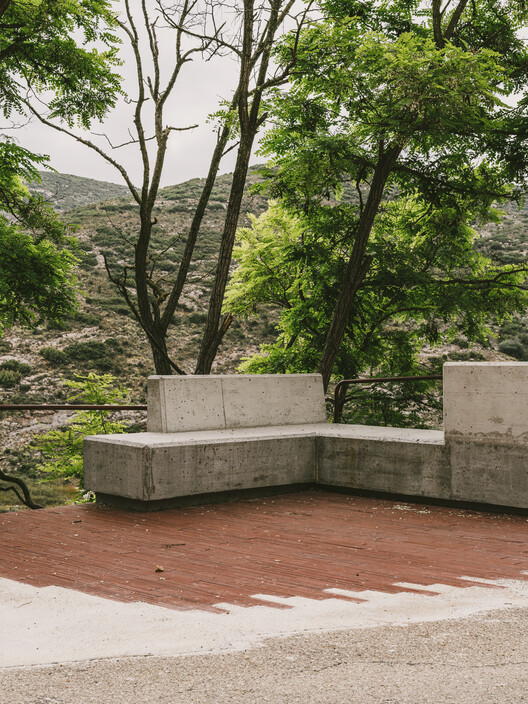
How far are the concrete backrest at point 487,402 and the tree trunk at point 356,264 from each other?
6139mm

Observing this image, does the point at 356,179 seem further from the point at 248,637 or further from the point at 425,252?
the point at 248,637

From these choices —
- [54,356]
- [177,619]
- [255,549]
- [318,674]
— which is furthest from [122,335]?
[318,674]

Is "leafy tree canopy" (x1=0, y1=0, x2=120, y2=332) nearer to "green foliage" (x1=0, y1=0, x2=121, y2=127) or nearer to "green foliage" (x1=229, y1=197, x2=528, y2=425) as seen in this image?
"green foliage" (x1=0, y1=0, x2=121, y2=127)

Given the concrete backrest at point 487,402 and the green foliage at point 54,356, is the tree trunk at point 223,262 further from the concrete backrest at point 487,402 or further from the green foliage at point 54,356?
the green foliage at point 54,356

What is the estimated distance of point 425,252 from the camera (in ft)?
57.3

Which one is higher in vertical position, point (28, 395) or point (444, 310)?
point (444, 310)

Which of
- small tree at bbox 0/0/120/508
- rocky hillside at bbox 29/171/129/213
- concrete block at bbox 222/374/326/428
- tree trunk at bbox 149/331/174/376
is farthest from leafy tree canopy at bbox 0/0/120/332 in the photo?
rocky hillside at bbox 29/171/129/213

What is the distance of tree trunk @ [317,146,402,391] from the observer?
13602mm

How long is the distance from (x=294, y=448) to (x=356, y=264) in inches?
240

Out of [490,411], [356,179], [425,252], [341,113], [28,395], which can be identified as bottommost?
[28,395]

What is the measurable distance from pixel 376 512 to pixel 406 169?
869 centimetres

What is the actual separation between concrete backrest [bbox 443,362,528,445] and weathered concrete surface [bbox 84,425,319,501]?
69.5 inches

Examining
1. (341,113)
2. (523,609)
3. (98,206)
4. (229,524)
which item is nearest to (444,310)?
(341,113)

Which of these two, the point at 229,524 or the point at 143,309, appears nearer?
the point at 229,524
